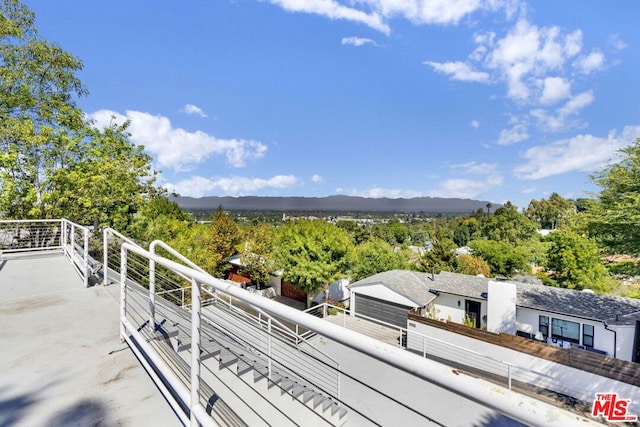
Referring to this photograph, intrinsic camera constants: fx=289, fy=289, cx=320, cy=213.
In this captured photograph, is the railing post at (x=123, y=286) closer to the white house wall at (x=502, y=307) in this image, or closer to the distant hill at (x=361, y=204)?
the white house wall at (x=502, y=307)

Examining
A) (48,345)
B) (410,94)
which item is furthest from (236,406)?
(410,94)

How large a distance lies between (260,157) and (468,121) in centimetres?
3406

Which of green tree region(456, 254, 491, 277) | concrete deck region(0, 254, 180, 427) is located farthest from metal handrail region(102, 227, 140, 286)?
green tree region(456, 254, 491, 277)

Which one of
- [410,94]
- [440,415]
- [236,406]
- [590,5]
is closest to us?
[236,406]

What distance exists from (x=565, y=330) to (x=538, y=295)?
1773 millimetres

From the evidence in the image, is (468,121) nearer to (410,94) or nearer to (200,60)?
(410,94)

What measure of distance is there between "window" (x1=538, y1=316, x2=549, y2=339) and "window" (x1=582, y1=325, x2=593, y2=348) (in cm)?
114

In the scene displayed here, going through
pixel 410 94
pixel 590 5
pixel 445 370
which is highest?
pixel 410 94

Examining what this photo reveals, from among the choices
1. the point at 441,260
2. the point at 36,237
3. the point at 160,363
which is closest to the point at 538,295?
the point at 441,260

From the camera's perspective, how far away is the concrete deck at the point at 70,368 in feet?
5.98

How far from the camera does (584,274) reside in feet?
64.6

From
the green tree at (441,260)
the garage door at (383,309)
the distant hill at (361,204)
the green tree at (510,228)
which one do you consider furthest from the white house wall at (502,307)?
the distant hill at (361,204)

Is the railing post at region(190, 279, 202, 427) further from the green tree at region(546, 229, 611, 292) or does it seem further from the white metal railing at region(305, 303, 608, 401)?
the green tree at region(546, 229, 611, 292)

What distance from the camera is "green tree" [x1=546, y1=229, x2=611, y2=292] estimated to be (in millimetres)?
19500
